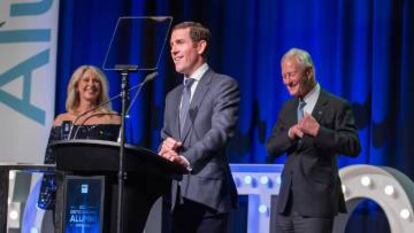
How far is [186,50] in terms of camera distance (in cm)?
272

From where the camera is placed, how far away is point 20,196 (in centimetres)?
448

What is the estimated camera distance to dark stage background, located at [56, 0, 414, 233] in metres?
4.39

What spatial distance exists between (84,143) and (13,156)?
9.25ft

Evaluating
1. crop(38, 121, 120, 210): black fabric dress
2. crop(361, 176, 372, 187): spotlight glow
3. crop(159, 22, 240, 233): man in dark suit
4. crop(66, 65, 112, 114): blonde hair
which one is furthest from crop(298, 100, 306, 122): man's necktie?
crop(66, 65, 112, 114): blonde hair

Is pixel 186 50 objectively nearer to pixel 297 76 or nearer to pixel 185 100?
pixel 185 100

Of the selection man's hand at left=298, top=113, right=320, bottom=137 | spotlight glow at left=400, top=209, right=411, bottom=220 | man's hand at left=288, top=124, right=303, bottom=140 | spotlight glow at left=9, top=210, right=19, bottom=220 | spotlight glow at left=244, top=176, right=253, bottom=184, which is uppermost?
man's hand at left=298, top=113, right=320, bottom=137

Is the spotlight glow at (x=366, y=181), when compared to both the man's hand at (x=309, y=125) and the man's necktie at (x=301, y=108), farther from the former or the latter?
the man's hand at (x=309, y=125)

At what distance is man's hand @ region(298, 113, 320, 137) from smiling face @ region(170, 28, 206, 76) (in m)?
0.53

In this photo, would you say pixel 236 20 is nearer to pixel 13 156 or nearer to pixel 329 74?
pixel 329 74

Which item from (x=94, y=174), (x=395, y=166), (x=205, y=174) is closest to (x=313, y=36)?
(x=395, y=166)

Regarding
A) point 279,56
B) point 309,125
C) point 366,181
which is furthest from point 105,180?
point 279,56

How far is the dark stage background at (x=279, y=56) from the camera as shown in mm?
4395

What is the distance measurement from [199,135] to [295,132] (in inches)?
21.8

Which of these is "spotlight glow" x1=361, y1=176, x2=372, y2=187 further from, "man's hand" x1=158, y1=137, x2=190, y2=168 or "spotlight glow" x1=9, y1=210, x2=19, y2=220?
"spotlight glow" x1=9, y1=210, x2=19, y2=220
